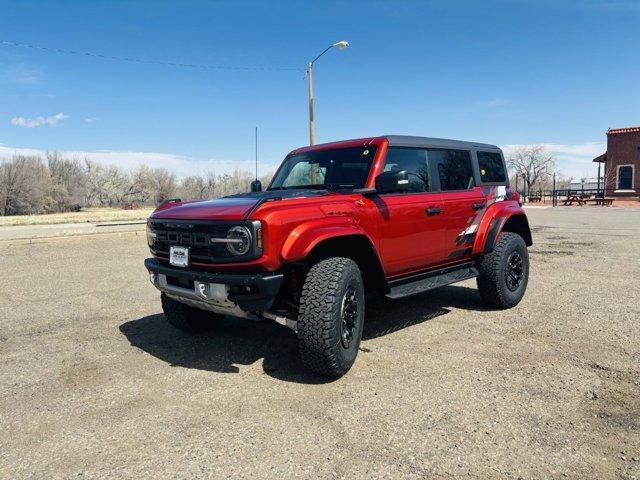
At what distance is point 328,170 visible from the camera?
195 inches

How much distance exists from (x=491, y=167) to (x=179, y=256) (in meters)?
4.20

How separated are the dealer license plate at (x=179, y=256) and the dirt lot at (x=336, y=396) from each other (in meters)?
0.93

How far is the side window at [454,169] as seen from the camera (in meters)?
5.32

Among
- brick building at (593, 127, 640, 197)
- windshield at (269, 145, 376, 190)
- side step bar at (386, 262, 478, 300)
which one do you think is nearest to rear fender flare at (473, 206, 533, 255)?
side step bar at (386, 262, 478, 300)

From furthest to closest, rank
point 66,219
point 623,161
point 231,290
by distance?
point 623,161 < point 66,219 < point 231,290

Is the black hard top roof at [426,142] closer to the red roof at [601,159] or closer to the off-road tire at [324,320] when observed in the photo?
the off-road tire at [324,320]

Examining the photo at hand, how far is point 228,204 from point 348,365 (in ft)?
5.42

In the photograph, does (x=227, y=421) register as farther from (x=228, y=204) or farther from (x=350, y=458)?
(x=228, y=204)

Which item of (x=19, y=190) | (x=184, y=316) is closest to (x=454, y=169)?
(x=184, y=316)

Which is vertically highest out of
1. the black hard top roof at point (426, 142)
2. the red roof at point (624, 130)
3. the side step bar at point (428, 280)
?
the red roof at point (624, 130)

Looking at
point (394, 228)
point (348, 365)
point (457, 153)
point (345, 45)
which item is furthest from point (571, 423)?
point (345, 45)

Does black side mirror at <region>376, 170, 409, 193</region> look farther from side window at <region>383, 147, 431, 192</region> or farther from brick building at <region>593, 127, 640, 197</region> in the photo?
brick building at <region>593, 127, 640, 197</region>

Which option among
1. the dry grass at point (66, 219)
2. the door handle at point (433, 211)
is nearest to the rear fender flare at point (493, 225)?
the door handle at point (433, 211)

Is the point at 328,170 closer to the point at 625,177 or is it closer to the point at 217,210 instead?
the point at 217,210
